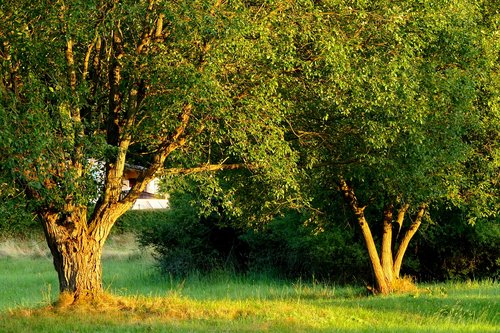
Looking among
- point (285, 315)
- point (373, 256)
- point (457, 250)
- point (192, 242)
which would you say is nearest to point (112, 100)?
point (285, 315)

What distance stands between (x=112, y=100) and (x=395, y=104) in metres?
6.17

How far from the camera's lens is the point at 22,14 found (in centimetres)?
1714

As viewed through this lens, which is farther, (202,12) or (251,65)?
(251,65)

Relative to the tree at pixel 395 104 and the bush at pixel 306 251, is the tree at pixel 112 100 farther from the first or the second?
the bush at pixel 306 251

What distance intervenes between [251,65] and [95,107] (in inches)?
146

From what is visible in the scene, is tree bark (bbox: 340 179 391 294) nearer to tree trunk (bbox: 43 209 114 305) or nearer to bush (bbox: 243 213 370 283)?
bush (bbox: 243 213 370 283)

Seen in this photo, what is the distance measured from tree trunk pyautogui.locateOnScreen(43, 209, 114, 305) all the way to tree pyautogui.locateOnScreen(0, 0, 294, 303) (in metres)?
0.02

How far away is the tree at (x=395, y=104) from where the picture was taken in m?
18.9

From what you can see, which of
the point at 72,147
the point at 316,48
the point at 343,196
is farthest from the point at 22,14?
the point at 343,196

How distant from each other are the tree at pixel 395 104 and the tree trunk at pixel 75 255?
17.6 feet

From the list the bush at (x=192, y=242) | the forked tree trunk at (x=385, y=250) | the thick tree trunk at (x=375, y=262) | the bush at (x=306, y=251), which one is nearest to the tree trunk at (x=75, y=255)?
the forked tree trunk at (x=385, y=250)

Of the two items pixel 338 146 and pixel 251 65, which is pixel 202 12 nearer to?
pixel 251 65

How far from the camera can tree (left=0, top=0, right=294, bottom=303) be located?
16.7 meters

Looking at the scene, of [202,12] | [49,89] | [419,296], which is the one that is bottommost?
[419,296]
